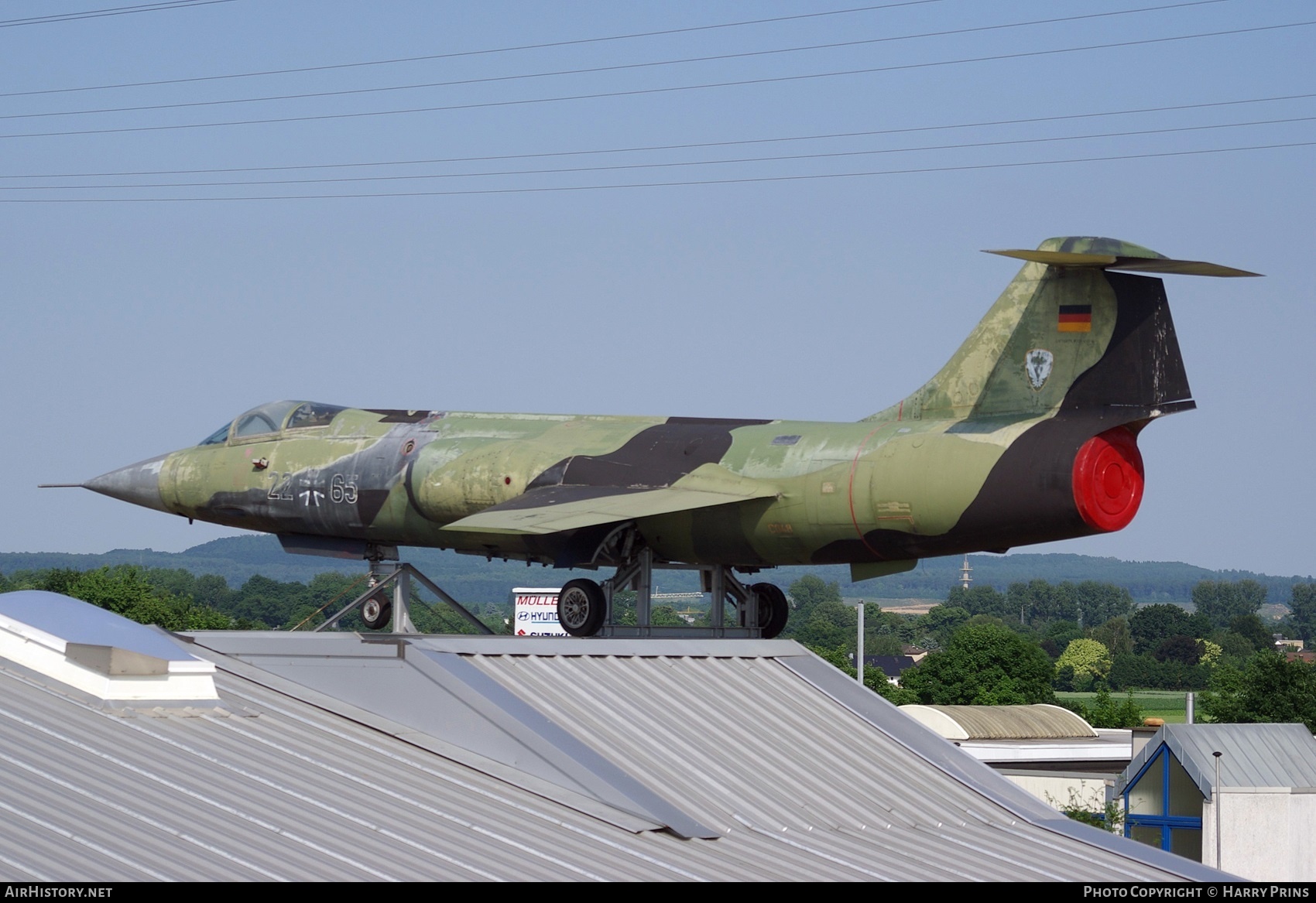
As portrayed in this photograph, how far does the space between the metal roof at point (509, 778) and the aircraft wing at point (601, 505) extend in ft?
15.4

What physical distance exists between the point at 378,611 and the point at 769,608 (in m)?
5.71

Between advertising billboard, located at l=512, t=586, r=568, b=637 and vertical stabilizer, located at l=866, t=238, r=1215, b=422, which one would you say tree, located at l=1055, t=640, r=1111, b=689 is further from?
vertical stabilizer, located at l=866, t=238, r=1215, b=422

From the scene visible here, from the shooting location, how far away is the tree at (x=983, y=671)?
103m

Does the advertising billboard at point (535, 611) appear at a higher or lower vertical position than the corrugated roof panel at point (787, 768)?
lower

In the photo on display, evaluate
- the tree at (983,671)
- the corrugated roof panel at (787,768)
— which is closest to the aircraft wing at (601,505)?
the corrugated roof panel at (787,768)

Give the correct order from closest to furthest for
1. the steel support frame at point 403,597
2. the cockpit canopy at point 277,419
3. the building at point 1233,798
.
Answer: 1. the steel support frame at point 403,597
2. the cockpit canopy at point 277,419
3. the building at point 1233,798

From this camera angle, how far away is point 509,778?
1251 cm

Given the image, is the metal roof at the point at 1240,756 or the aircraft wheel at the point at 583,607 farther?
the metal roof at the point at 1240,756

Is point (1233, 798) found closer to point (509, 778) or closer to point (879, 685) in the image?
point (509, 778)

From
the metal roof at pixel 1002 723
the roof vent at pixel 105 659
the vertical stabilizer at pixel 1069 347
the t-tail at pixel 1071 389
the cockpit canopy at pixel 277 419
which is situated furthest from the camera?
the metal roof at pixel 1002 723

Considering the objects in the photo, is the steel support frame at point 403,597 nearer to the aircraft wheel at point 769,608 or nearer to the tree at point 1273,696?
the aircraft wheel at point 769,608

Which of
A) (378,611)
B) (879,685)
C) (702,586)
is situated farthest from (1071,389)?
(879,685)
